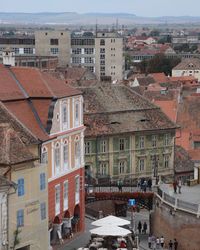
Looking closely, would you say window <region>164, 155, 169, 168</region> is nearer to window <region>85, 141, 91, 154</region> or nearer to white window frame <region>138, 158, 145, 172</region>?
white window frame <region>138, 158, 145, 172</region>

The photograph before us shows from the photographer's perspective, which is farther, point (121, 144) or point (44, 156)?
point (121, 144)

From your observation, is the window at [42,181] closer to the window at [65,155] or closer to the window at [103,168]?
the window at [65,155]

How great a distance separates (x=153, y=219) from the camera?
195 ft

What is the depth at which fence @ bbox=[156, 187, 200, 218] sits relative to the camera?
54234 mm

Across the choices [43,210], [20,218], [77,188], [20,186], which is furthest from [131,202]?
[20,186]

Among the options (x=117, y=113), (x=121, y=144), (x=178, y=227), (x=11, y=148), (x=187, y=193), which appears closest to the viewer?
(x=11, y=148)

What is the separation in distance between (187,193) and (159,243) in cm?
562

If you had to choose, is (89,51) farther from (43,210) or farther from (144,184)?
(43,210)

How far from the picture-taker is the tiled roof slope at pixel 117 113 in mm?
70875

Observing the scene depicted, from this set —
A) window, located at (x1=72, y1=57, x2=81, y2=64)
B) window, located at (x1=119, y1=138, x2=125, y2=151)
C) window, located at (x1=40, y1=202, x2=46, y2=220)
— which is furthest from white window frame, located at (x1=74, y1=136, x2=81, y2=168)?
window, located at (x1=72, y1=57, x2=81, y2=64)

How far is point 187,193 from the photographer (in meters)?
59.0

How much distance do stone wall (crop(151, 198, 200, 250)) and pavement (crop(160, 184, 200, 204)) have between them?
1.03 m

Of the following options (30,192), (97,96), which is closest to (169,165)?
(97,96)

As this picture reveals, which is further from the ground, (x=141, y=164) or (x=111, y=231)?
(x=111, y=231)
